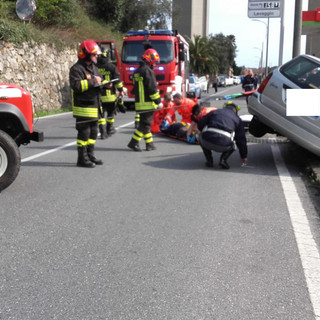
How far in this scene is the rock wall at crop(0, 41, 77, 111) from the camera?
16.7 meters

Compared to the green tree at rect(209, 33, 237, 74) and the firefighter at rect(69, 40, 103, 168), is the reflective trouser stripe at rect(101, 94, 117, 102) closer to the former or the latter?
the firefighter at rect(69, 40, 103, 168)

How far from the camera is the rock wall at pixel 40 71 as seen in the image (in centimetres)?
1670

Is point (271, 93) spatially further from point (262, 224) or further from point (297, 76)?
point (262, 224)

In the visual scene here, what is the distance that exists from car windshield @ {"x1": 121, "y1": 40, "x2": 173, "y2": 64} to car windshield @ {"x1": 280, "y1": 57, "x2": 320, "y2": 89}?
10.8 meters

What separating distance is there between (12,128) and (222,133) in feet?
10.2

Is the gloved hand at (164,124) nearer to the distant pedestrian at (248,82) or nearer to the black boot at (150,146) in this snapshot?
the black boot at (150,146)

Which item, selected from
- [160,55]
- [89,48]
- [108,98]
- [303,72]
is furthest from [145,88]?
[160,55]

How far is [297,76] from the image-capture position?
7.52 meters

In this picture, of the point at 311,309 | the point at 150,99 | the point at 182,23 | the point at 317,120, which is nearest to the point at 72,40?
the point at 150,99

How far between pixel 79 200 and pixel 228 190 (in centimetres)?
190

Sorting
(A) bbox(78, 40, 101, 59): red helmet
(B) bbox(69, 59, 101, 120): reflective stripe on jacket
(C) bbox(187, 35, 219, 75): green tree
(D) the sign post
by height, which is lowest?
(C) bbox(187, 35, 219, 75): green tree

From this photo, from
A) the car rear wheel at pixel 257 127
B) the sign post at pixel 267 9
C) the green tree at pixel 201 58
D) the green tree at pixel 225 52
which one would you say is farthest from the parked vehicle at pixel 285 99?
the green tree at pixel 225 52

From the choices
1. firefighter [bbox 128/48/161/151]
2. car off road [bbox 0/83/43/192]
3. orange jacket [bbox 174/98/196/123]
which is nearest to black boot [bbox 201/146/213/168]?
firefighter [bbox 128/48/161/151]

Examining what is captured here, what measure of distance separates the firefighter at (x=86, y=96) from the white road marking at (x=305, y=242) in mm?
3013
